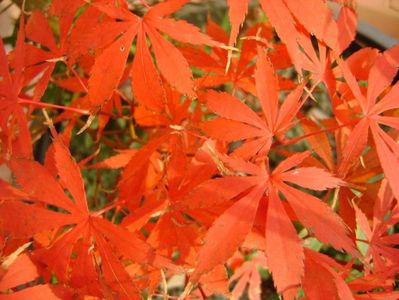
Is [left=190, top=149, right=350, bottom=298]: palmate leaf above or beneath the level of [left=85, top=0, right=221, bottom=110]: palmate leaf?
beneath

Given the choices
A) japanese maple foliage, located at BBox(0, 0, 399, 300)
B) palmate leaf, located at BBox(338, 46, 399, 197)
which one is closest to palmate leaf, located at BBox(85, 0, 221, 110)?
japanese maple foliage, located at BBox(0, 0, 399, 300)

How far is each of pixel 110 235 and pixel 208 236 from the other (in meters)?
0.09

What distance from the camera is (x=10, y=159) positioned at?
0.37m

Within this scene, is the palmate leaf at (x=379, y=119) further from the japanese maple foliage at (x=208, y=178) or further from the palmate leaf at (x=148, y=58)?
the palmate leaf at (x=148, y=58)

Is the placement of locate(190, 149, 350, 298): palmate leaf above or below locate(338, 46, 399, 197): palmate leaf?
below

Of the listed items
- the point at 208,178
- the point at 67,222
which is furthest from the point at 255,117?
the point at 67,222

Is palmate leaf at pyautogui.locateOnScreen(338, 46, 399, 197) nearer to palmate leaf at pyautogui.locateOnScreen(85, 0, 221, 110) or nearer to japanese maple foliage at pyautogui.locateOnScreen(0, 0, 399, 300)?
japanese maple foliage at pyautogui.locateOnScreen(0, 0, 399, 300)

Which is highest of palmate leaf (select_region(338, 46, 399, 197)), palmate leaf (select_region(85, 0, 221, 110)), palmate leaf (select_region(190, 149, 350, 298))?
palmate leaf (select_region(85, 0, 221, 110))

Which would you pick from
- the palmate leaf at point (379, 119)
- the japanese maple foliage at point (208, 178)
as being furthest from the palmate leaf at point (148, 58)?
the palmate leaf at point (379, 119)

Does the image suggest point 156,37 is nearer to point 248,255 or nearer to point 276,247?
point 276,247

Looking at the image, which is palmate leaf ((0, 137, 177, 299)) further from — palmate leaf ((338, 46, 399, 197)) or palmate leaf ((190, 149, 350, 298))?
palmate leaf ((338, 46, 399, 197))

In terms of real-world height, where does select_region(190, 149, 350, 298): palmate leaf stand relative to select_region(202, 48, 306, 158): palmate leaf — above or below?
below

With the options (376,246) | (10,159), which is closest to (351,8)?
(376,246)

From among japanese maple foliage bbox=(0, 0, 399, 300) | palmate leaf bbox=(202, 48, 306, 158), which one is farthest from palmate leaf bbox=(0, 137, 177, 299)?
palmate leaf bbox=(202, 48, 306, 158)
